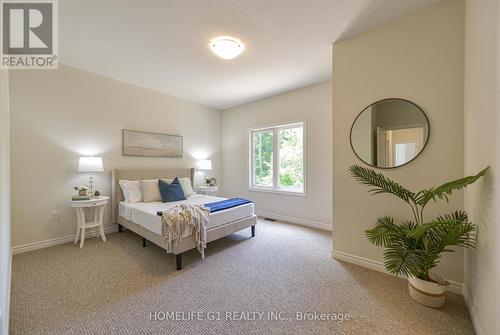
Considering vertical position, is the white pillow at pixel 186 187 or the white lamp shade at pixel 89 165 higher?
the white lamp shade at pixel 89 165

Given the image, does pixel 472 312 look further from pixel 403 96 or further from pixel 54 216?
pixel 54 216

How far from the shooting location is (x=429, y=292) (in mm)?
1684

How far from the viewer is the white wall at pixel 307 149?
374 centimetres

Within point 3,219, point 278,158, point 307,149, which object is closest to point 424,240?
point 307,149

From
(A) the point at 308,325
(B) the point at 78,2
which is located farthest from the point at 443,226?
(B) the point at 78,2

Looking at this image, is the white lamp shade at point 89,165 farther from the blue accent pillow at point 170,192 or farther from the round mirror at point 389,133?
the round mirror at point 389,133

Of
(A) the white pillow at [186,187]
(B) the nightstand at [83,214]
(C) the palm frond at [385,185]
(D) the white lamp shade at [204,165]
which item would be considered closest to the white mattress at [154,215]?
(B) the nightstand at [83,214]

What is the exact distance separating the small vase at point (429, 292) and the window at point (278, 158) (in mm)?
2408

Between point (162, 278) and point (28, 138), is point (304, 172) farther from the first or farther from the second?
point (28, 138)

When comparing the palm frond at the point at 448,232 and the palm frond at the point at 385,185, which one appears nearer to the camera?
the palm frond at the point at 448,232

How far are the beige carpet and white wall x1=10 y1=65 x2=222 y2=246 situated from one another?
1.74 feet

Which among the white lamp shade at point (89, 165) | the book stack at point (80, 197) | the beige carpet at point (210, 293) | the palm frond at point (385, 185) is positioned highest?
the white lamp shade at point (89, 165)

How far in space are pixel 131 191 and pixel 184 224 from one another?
5.39 ft

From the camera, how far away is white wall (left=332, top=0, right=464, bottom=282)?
1.87 metres
